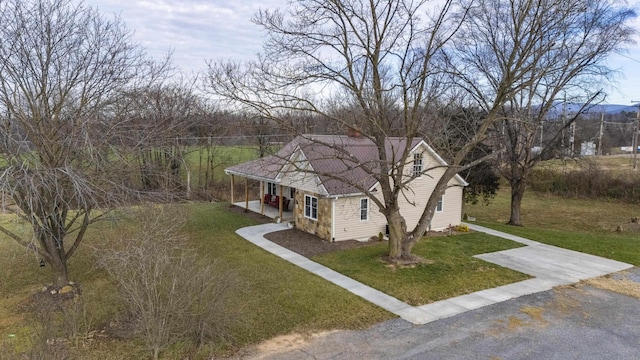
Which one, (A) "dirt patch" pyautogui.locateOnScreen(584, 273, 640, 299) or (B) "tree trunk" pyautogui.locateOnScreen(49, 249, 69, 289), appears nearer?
(B) "tree trunk" pyautogui.locateOnScreen(49, 249, 69, 289)

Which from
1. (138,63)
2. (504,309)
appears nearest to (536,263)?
(504,309)

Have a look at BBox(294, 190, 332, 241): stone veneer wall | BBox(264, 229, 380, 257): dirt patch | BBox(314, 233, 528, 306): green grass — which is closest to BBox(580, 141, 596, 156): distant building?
BBox(314, 233, 528, 306): green grass

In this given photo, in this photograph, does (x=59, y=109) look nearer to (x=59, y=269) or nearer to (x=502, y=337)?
(x=59, y=269)

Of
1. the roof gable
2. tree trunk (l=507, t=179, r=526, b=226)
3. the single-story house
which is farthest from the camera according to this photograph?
tree trunk (l=507, t=179, r=526, b=226)

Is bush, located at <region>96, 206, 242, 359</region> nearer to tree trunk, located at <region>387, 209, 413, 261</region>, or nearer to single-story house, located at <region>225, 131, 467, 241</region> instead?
tree trunk, located at <region>387, 209, 413, 261</region>

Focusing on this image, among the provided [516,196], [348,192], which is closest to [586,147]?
[516,196]

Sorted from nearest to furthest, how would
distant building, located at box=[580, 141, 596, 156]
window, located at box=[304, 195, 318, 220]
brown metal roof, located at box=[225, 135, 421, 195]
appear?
brown metal roof, located at box=[225, 135, 421, 195] → window, located at box=[304, 195, 318, 220] → distant building, located at box=[580, 141, 596, 156]

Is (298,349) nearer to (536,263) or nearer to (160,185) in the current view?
(160,185)

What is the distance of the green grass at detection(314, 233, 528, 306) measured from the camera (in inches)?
Answer: 403

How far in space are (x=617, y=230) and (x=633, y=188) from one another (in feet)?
32.8

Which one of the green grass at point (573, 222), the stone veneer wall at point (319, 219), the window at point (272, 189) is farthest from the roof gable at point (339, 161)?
the green grass at point (573, 222)

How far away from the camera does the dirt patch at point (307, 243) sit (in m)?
13.8

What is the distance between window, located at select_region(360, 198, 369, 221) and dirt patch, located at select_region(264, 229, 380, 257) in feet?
3.39

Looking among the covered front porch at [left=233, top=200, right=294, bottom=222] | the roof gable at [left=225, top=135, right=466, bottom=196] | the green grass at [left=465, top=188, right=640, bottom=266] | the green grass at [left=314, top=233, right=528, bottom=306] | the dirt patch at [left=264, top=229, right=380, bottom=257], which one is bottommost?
the green grass at [left=465, top=188, right=640, bottom=266]
